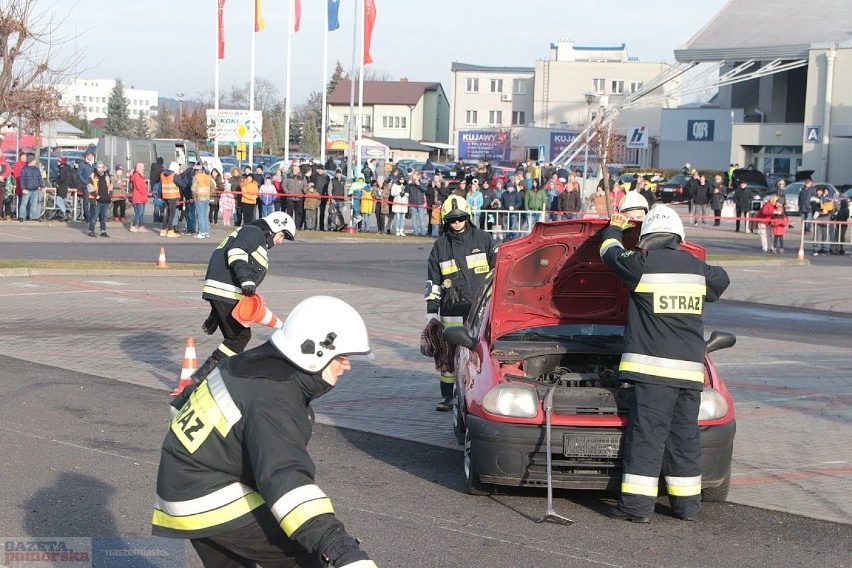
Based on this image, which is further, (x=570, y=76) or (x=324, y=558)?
(x=570, y=76)

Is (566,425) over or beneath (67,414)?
over

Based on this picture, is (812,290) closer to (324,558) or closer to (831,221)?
(831,221)

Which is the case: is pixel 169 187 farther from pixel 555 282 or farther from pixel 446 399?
pixel 555 282

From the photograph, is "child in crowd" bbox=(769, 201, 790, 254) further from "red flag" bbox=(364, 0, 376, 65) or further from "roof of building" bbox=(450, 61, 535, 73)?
"roof of building" bbox=(450, 61, 535, 73)

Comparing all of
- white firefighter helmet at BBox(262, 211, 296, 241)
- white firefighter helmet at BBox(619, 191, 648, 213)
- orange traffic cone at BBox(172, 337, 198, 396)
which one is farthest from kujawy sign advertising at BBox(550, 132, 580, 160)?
white firefighter helmet at BBox(619, 191, 648, 213)

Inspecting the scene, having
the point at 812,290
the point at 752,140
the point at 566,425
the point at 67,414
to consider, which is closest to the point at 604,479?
the point at 566,425

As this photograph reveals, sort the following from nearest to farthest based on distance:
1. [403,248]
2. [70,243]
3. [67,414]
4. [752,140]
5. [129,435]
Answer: [129,435], [67,414], [70,243], [403,248], [752,140]

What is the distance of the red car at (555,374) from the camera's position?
7.17 meters

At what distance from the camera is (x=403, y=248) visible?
28.9 m

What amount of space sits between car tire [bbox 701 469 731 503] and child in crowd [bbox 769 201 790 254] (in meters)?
23.0

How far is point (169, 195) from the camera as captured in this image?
95.6 feet

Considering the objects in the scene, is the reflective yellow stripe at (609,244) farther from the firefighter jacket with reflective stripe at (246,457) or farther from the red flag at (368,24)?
the red flag at (368,24)

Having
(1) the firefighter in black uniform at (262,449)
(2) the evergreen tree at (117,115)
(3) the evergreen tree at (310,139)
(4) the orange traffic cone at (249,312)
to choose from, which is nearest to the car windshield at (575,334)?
(4) the orange traffic cone at (249,312)

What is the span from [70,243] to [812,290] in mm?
16169
